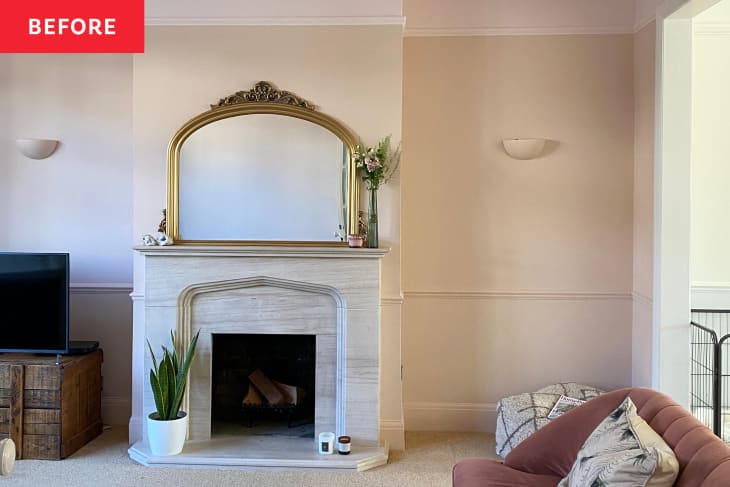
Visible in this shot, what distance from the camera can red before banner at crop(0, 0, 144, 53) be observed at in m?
3.20

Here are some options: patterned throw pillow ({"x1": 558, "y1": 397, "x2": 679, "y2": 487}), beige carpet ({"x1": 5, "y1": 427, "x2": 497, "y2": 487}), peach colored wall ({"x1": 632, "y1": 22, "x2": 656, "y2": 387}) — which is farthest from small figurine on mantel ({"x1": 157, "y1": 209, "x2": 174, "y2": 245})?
peach colored wall ({"x1": 632, "y1": 22, "x2": 656, "y2": 387})

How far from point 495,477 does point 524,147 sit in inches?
88.5

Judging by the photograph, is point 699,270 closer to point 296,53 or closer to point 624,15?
point 624,15

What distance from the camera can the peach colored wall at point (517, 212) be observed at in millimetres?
4211

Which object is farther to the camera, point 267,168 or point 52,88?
point 52,88

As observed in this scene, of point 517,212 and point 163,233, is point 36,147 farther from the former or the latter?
point 517,212

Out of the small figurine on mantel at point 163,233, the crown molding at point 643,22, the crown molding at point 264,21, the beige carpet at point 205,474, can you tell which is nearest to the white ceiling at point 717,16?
the crown molding at point 643,22

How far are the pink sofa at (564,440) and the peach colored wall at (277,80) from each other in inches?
56.6

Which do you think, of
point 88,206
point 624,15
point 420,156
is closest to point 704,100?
point 624,15

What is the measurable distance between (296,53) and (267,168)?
0.68 m

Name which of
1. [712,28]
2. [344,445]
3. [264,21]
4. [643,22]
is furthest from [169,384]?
[712,28]

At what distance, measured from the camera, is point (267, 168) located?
3928 millimetres

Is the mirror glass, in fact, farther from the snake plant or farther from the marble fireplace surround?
the snake plant

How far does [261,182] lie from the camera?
3.93 meters
